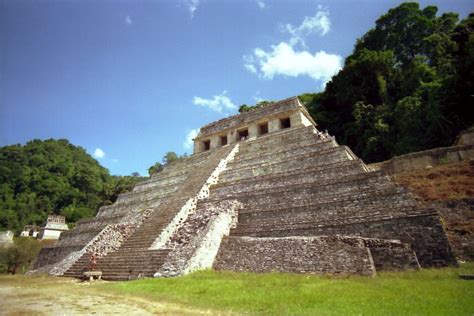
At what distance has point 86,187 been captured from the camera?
2579 inches

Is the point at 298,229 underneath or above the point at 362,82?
underneath

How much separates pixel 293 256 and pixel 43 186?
66.3 m

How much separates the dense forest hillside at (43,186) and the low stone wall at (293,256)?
141ft

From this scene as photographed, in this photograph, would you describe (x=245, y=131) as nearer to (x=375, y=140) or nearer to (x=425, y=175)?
(x=375, y=140)

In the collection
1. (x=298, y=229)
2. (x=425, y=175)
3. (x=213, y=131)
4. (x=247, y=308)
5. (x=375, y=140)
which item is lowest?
(x=247, y=308)

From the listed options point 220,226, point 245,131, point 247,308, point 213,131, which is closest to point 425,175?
point 220,226

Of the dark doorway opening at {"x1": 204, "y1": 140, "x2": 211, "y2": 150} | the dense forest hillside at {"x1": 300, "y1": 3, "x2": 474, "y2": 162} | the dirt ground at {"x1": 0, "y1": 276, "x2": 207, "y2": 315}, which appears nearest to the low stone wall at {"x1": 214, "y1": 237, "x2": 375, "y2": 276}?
the dirt ground at {"x1": 0, "y1": 276, "x2": 207, "y2": 315}

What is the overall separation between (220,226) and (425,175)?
30.6 ft

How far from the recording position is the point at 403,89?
2716cm

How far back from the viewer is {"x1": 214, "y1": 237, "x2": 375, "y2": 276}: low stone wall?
790 cm

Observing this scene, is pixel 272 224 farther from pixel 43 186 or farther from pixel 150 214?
pixel 43 186

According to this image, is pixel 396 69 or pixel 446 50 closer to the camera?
pixel 446 50

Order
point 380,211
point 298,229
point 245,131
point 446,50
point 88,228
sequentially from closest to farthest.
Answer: point 380,211
point 298,229
point 88,228
point 245,131
point 446,50

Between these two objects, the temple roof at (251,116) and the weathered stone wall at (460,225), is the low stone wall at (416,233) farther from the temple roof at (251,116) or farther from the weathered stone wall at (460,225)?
the temple roof at (251,116)
